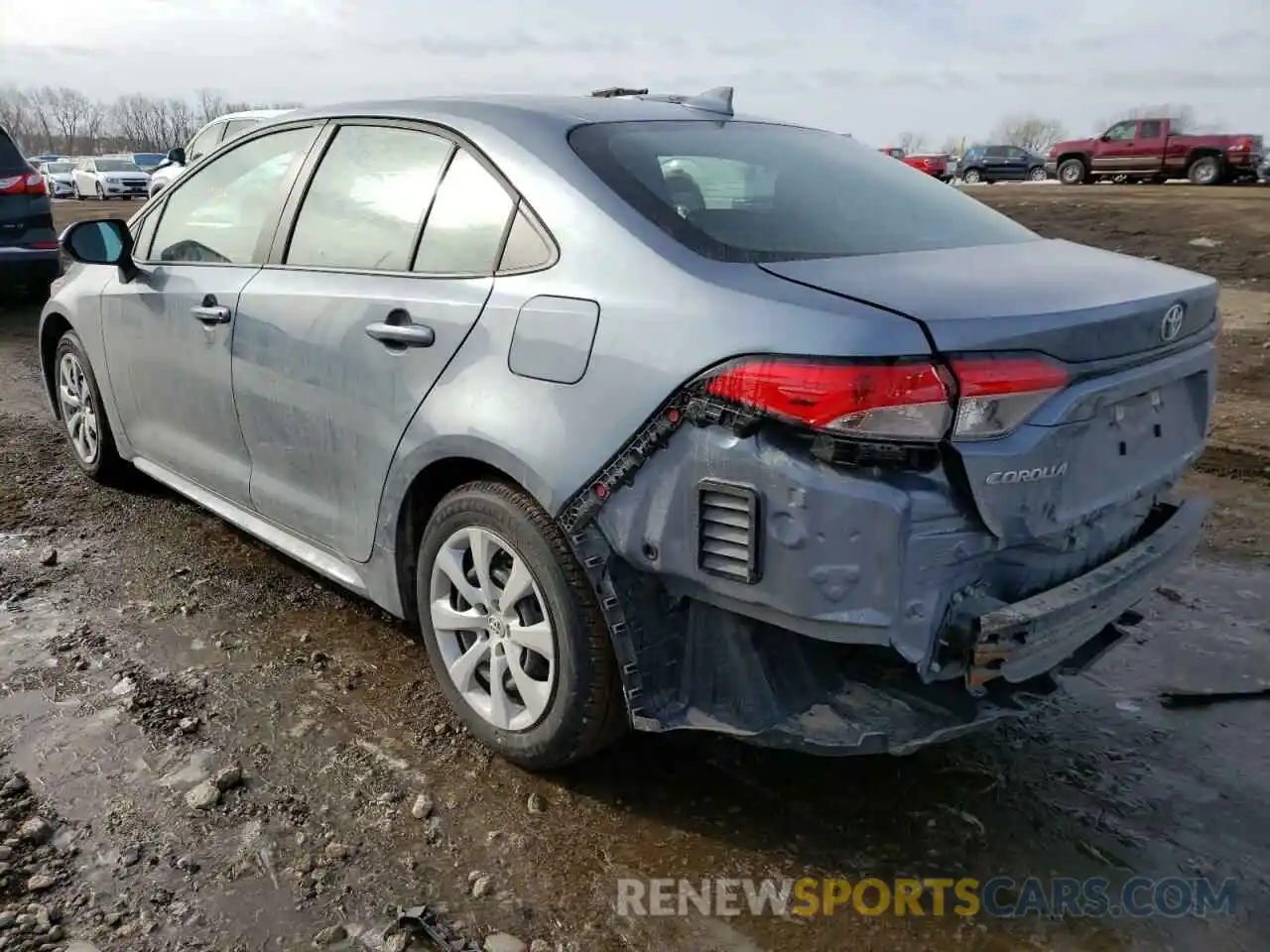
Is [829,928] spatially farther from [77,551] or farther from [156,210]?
[156,210]

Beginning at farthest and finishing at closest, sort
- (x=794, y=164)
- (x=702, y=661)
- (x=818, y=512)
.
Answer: (x=794, y=164)
(x=702, y=661)
(x=818, y=512)

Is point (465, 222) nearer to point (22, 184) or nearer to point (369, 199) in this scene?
point (369, 199)

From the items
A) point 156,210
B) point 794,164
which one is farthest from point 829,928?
point 156,210

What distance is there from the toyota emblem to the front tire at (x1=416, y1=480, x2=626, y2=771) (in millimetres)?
1479

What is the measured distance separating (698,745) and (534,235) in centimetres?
146

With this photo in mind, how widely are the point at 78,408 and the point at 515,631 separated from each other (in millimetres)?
3337

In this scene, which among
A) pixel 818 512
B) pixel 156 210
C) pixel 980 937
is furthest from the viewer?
pixel 156 210

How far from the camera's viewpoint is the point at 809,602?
2.07 metres

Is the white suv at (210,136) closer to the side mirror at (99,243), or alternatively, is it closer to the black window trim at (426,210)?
the side mirror at (99,243)

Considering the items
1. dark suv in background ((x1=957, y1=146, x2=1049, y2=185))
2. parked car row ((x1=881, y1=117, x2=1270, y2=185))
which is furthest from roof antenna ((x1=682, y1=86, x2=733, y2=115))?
dark suv in background ((x1=957, y1=146, x2=1049, y2=185))

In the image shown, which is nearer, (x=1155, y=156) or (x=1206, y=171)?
(x=1206, y=171)

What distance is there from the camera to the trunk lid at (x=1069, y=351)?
206cm

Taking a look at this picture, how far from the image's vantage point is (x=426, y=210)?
9.53 feet
